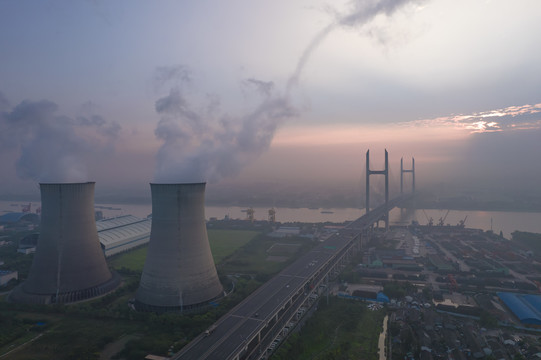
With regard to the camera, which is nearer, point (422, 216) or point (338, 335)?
point (338, 335)

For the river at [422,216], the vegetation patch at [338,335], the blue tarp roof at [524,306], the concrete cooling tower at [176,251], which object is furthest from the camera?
the river at [422,216]

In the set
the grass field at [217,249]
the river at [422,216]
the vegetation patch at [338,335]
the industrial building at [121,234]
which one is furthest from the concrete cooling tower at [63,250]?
the river at [422,216]

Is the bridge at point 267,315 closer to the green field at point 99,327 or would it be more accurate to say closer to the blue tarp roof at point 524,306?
the green field at point 99,327

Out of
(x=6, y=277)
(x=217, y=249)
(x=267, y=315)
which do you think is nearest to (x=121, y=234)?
(x=217, y=249)

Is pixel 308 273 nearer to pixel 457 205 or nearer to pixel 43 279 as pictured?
pixel 43 279

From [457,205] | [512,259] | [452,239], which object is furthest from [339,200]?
[512,259]

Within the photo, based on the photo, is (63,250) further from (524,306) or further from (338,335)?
(524,306)
